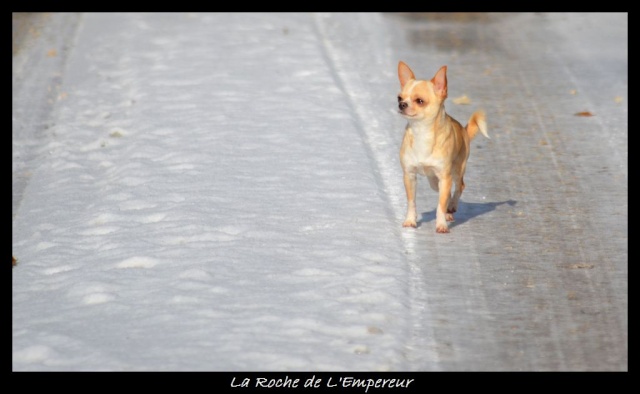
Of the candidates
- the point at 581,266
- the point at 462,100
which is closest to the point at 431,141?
the point at 581,266

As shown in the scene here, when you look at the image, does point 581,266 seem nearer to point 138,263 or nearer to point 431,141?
point 431,141

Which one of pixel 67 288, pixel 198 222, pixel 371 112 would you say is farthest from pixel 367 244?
pixel 371 112

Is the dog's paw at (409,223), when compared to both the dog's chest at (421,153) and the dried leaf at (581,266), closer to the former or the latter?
the dog's chest at (421,153)

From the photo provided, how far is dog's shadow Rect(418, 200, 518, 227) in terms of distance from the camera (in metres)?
9.17

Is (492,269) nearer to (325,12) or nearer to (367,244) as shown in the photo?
(367,244)

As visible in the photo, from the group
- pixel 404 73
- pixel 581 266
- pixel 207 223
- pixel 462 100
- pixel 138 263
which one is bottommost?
pixel 462 100

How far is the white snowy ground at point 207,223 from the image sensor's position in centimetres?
682

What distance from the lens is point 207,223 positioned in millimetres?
8922

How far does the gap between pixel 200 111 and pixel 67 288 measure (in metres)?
4.81

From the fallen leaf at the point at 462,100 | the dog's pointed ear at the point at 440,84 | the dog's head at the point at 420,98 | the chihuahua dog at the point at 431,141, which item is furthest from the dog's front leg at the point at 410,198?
the fallen leaf at the point at 462,100

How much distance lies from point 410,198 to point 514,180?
1784 millimetres

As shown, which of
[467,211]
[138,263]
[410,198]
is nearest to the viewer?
[138,263]

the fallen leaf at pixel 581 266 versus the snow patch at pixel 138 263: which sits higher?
the snow patch at pixel 138 263

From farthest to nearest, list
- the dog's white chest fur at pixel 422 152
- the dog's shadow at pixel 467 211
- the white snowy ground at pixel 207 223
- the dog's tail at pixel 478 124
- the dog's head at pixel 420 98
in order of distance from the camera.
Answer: the dog's shadow at pixel 467 211 < the dog's tail at pixel 478 124 < the dog's white chest fur at pixel 422 152 < the dog's head at pixel 420 98 < the white snowy ground at pixel 207 223
